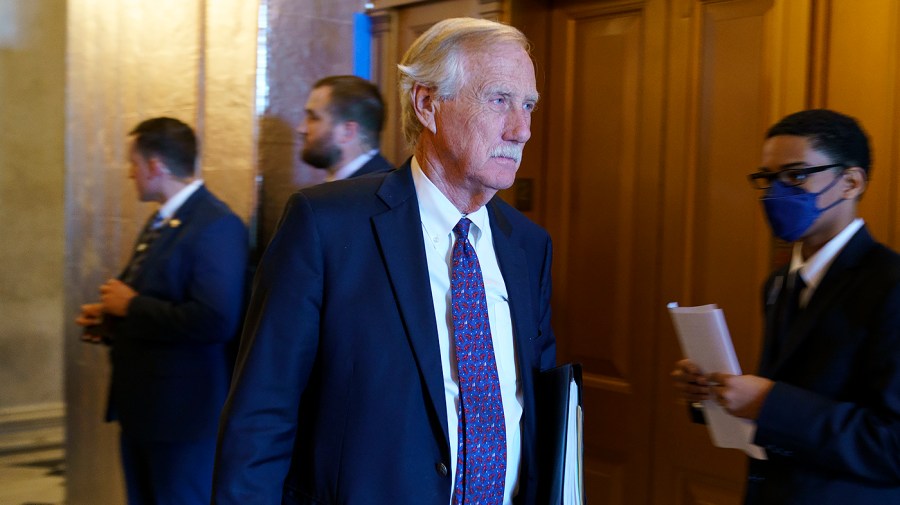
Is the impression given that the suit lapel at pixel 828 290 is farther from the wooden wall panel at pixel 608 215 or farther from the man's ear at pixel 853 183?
the wooden wall panel at pixel 608 215

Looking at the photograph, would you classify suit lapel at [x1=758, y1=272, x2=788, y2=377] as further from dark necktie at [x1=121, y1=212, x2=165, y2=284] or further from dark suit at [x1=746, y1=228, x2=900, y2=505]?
dark necktie at [x1=121, y1=212, x2=165, y2=284]

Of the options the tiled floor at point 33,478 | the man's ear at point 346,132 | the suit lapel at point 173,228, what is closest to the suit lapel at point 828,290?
the man's ear at point 346,132

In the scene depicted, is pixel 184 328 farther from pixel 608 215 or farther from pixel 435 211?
pixel 435 211

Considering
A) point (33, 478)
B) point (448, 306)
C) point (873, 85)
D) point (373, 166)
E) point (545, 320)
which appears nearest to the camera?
point (448, 306)

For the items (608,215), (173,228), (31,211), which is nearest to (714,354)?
(608,215)

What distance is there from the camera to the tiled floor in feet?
18.1

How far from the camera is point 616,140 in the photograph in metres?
3.22

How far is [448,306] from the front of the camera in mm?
1798

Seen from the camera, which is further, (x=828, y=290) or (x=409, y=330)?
(x=828, y=290)

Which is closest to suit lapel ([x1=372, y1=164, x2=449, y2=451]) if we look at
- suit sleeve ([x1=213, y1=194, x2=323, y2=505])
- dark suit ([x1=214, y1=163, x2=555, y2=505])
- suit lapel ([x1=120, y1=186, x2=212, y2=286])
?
dark suit ([x1=214, y1=163, x2=555, y2=505])

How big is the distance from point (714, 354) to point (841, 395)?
10.5 inches

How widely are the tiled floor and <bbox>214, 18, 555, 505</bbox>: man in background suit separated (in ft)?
14.1

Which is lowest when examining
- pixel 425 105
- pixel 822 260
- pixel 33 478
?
pixel 33 478

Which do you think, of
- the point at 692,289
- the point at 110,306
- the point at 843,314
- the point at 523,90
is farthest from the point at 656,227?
the point at 110,306
